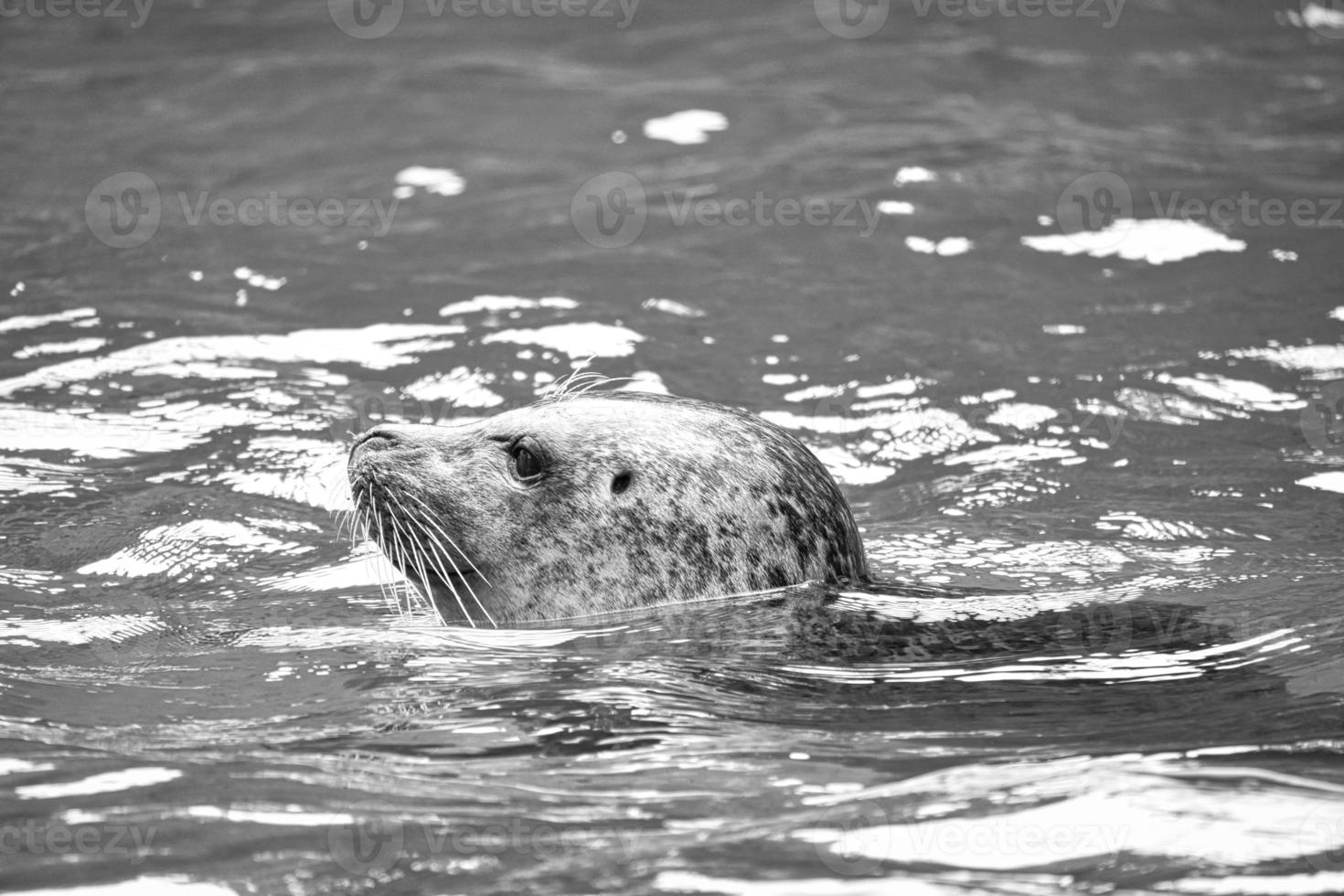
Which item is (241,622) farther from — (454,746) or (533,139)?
(533,139)

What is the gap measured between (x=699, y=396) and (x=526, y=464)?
2.34m

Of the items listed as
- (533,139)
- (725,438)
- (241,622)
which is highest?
(533,139)

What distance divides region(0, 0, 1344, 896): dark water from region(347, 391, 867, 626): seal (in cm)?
23

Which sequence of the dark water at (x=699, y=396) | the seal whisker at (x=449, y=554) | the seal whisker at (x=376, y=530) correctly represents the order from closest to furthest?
1. the dark water at (x=699, y=396)
2. the seal whisker at (x=449, y=554)
3. the seal whisker at (x=376, y=530)

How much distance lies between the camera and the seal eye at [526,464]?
18.9 feet

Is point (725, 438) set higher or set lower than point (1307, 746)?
higher

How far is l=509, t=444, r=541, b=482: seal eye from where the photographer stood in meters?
5.77

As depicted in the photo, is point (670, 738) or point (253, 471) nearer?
point (670, 738)

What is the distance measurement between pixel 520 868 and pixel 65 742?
58.8 inches

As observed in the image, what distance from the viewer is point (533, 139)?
460 inches

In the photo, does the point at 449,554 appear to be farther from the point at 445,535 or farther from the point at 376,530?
the point at 376,530

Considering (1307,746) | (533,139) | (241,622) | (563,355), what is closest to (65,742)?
(241,622)

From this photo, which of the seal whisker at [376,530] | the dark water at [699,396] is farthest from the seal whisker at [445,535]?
the dark water at [699,396]

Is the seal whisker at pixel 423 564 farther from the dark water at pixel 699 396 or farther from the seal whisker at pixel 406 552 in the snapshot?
the dark water at pixel 699 396
